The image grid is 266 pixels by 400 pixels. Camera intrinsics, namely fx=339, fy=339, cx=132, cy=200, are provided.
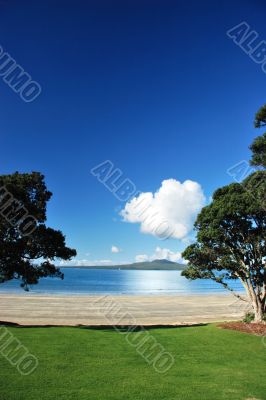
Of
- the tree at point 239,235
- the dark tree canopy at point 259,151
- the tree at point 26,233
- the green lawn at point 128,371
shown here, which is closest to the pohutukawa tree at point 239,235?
the tree at point 239,235

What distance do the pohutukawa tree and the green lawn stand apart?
5683 mm

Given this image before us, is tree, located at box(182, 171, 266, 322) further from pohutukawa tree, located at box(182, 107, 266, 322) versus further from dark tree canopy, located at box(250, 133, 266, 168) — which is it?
dark tree canopy, located at box(250, 133, 266, 168)

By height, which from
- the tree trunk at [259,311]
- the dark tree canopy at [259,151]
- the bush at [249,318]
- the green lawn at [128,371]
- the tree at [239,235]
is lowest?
the green lawn at [128,371]

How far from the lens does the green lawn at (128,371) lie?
9.20 m

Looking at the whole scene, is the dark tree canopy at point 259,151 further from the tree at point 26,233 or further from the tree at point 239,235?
the tree at point 26,233

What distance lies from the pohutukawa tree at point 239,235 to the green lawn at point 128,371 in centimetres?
568

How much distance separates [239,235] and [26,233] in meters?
13.8

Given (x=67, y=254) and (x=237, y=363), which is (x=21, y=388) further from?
(x=67, y=254)

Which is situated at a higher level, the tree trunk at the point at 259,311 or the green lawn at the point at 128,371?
the tree trunk at the point at 259,311

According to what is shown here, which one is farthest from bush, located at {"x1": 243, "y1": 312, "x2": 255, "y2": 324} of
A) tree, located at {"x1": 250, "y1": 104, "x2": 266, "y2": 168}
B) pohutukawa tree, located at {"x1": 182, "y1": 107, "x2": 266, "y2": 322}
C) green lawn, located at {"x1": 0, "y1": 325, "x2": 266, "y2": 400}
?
tree, located at {"x1": 250, "y1": 104, "x2": 266, "y2": 168}

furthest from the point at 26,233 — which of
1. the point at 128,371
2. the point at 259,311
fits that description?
the point at 259,311

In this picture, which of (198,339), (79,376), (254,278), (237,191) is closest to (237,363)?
(198,339)

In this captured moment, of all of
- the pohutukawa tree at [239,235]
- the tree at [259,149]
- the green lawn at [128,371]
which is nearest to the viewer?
the green lawn at [128,371]

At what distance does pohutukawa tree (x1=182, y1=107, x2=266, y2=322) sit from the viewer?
68.5ft
